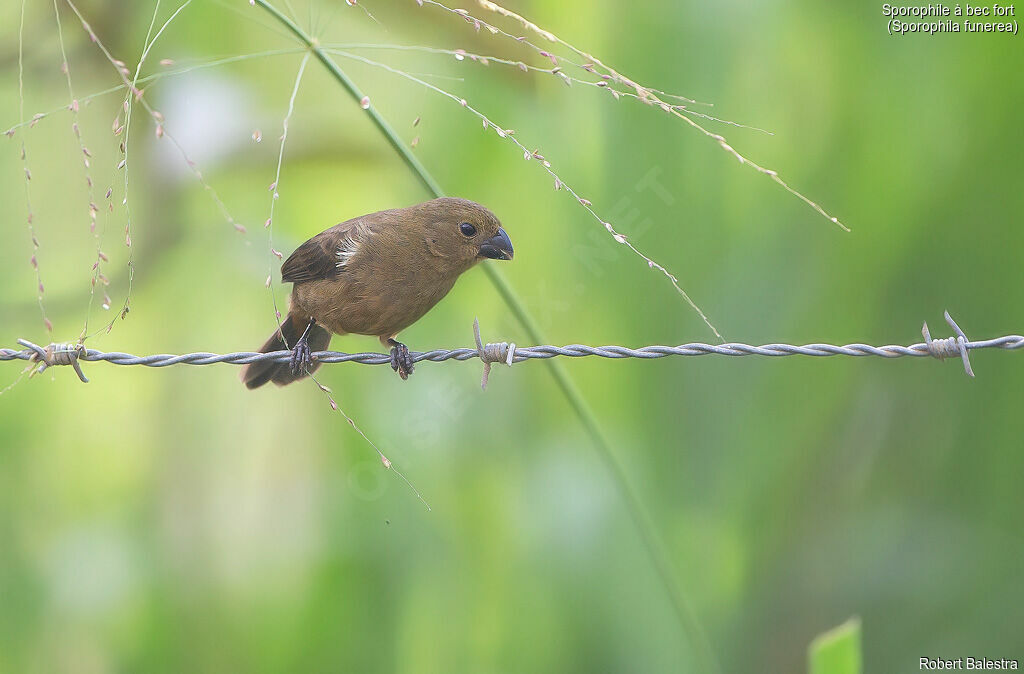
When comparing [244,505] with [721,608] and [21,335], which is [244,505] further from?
[721,608]

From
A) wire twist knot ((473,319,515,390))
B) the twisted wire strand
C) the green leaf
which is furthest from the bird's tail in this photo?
the green leaf

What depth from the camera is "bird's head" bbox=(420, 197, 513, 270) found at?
261cm

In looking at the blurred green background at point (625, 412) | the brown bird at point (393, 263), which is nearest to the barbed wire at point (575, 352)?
the brown bird at point (393, 263)

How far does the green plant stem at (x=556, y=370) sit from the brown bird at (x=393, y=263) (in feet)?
1.07

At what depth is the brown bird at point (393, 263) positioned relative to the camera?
2574 millimetres

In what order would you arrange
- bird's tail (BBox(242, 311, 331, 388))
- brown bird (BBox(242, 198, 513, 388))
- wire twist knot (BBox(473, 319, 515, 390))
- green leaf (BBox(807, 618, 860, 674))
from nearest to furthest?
1. green leaf (BBox(807, 618, 860, 674))
2. wire twist knot (BBox(473, 319, 515, 390))
3. brown bird (BBox(242, 198, 513, 388))
4. bird's tail (BBox(242, 311, 331, 388))

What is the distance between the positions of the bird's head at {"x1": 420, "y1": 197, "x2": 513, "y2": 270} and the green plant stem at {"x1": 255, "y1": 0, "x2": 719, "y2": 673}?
301mm

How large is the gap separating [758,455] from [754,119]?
109 cm

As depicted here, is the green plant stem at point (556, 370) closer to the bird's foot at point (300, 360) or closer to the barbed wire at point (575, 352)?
the barbed wire at point (575, 352)

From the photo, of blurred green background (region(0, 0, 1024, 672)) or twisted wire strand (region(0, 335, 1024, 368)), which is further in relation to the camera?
blurred green background (region(0, 0, 1024, 672))

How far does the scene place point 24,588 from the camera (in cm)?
305

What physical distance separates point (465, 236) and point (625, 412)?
79 cm

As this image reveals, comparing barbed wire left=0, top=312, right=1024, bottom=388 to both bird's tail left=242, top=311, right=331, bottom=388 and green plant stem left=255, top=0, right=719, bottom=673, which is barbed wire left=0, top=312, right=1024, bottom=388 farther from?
bird's tail left=242, top=311, right=331, bottom=388

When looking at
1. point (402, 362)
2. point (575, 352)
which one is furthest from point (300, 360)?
point (575, 352)
